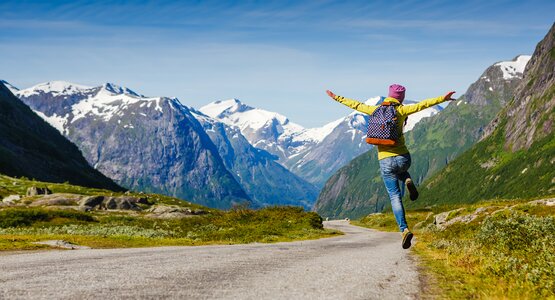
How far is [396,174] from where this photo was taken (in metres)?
15.1

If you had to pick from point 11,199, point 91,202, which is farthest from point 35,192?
point 91,202

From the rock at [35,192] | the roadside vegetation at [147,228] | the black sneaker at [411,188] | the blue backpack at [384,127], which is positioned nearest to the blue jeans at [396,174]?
the black sneaker at [411,188]

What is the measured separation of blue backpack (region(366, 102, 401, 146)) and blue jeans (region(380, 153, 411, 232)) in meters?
0.56

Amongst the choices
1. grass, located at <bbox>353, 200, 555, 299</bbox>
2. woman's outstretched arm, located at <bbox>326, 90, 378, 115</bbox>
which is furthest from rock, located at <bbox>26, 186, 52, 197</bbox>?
grass, located at <bbox>353, 200, 555, 299</bbox>

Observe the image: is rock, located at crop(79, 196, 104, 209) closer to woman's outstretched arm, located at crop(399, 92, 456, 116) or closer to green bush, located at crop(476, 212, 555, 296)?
green bush, located at crop(476, 212, 555, 296)

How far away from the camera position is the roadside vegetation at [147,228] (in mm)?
35131

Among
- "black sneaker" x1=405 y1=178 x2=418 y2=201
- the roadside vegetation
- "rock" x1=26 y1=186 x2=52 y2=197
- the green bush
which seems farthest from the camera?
"rock" x1=26 y1=186 x2=52 y2=197

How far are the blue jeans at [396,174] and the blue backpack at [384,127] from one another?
56 cm

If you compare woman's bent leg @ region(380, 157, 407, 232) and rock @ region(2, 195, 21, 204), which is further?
rock @ region(2, 195, 21, 204)

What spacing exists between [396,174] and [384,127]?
1.56 meters

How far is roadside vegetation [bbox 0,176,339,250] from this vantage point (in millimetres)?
35131

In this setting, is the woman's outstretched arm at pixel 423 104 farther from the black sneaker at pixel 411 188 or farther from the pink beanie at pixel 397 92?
the black sneaker at pixel 411 188

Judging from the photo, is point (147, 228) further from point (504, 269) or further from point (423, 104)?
point (504, 269)

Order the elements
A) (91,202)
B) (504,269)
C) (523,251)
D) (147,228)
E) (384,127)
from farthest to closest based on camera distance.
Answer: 1. (91,202)
2. (147,228)
3. (523,251)
4. (384,127)
5. (504,269)
